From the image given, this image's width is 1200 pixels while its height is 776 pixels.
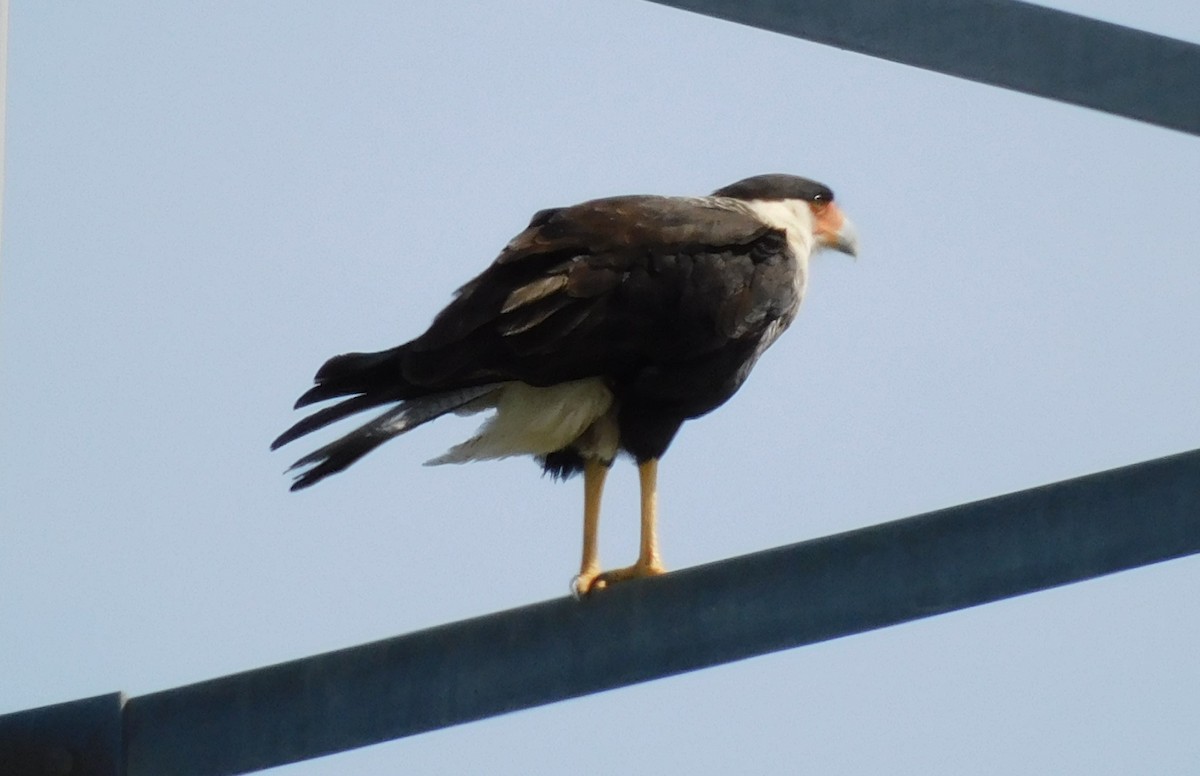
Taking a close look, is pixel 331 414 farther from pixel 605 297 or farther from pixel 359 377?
pixel 605 297

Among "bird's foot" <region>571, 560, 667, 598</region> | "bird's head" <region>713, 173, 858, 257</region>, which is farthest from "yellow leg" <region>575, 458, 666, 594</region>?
"bird's head" <region>713, 173, 858, 257</region>

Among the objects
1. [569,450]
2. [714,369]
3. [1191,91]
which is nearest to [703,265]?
[714,369]

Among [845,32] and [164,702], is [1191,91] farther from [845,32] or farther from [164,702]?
[164,702]

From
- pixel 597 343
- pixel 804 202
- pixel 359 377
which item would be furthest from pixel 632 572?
pixel 804 202

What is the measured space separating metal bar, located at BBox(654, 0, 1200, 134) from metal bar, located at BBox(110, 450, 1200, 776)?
1.01 metres

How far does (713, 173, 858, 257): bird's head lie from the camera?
231 inches

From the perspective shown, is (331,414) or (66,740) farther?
(331,414)

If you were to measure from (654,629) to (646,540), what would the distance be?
1.86 meters

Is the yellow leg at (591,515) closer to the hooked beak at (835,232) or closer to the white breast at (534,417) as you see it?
the white breast at (534,417)

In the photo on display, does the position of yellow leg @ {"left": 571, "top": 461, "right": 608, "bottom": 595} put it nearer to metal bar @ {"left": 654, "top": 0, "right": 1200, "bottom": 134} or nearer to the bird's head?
the bird's head

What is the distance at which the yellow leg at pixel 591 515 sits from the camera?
488 cm

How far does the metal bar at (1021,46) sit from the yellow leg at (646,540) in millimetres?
1656

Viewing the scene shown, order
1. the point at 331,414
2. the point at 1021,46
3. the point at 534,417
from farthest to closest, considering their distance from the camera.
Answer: the point at 534,417 < the point at 331,414 < the point at 1021,46

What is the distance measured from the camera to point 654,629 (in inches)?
119
